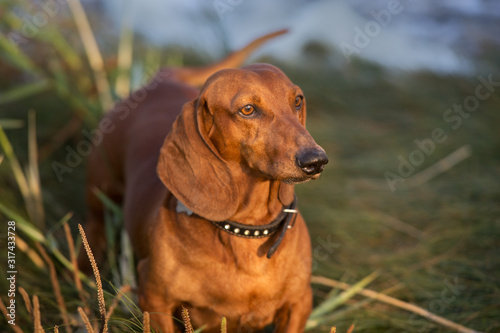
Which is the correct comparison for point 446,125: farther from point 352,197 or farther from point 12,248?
point 12,248

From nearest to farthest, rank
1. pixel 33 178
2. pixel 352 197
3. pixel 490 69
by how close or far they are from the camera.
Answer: pixel 33 178 → pixel 352 197 → pixel 490 69

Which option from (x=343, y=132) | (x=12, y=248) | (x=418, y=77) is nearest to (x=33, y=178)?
(x=12, y=248)

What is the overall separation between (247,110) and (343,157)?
2.85m

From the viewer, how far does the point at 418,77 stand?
5891mm

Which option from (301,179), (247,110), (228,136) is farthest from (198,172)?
(301,179)

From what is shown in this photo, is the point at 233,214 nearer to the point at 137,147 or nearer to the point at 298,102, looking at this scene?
the point at 298,102

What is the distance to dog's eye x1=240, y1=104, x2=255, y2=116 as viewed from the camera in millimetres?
2045

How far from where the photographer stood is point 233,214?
212 cm

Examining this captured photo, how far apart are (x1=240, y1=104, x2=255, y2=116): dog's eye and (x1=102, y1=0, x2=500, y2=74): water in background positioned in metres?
3.87

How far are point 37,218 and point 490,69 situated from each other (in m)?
4.24

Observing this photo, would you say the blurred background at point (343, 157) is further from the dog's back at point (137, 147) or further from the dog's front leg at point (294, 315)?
the dog's front leg at point (294, 315)

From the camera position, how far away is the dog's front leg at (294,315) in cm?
234

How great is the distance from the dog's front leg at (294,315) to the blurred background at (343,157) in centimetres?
41

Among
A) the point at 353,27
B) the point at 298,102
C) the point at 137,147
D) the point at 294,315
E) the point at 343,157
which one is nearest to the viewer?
the point at 298,102
